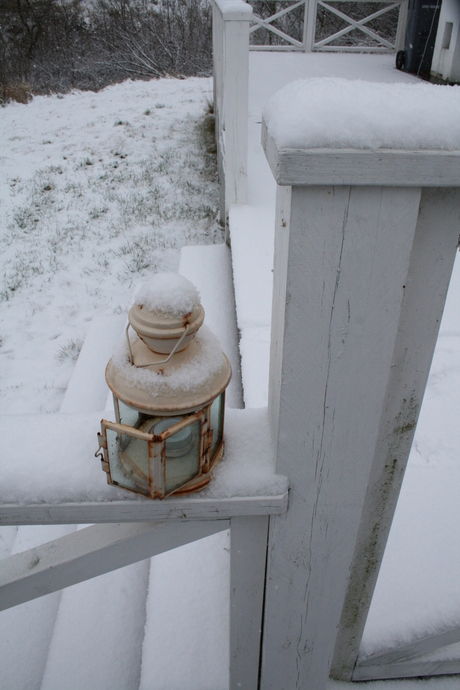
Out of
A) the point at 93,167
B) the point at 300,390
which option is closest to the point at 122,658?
the point at 300,390

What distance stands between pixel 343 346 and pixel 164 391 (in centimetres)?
25

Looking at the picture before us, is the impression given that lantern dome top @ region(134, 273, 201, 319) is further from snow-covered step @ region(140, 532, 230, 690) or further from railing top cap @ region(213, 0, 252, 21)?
railing top cap @ region(213, 0, 252, 21)

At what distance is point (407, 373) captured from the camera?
0.79 m

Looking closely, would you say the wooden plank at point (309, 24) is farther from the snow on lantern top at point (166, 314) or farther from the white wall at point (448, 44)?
the snow on lantern top at point (166, 314)

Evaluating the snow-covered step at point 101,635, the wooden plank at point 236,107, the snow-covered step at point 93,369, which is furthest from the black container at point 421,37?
the snow-covered step at point 101,635

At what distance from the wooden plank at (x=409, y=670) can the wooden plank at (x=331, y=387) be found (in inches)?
15.2

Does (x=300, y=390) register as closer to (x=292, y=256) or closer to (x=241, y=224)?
(x=292, y=256)

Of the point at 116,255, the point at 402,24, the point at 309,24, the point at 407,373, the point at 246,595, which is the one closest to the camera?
the point at 407,373

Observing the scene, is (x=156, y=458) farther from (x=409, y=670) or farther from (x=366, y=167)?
(x=409, y=670)

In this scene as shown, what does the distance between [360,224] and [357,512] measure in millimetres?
516

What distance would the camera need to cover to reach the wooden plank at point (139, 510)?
799mm

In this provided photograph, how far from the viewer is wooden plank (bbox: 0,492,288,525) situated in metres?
0.80

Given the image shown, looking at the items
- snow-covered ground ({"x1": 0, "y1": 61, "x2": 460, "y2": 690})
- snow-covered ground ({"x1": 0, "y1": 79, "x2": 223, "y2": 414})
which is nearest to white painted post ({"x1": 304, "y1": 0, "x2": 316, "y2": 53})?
snow-covered ground ({"x1": 0, "y1": 61, "x2": 460, "y2": 690})

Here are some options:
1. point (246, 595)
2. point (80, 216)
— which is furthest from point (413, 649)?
point (80, 216)
